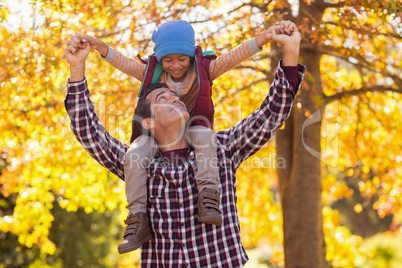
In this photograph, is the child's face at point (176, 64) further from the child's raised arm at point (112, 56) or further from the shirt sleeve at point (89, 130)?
the shirt sleeve at point (89, 130)

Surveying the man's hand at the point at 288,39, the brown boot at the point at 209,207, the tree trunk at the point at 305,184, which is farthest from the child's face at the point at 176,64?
the tree trunk at the point at 305,184

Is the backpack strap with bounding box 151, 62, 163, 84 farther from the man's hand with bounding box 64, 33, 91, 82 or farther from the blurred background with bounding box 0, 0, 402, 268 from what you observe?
the blurred background with bounding box 0, 0, 402, 268

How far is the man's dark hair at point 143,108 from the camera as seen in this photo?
2.60 metres

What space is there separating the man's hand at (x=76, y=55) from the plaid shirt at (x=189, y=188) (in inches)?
2.1

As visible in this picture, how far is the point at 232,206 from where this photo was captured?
2461 mm

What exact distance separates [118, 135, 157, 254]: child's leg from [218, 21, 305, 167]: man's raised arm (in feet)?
1.55

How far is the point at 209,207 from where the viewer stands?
2254 mm

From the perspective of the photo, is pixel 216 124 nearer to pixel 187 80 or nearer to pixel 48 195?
pixel 48 195

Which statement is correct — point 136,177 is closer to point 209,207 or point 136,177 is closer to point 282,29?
point 209,207

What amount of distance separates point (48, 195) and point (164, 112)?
18.8 ft

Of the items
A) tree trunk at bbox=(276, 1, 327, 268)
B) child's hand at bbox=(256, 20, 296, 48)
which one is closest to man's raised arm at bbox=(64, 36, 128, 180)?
child's hand at bbox=(256, 20, 296, 48)

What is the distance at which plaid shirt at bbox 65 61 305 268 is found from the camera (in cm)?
233

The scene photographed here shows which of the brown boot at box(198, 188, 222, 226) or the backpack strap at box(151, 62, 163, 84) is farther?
the backpack strap at box(151, 62, 163, 84)

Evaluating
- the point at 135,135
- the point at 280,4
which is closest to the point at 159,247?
the point at 135,135
